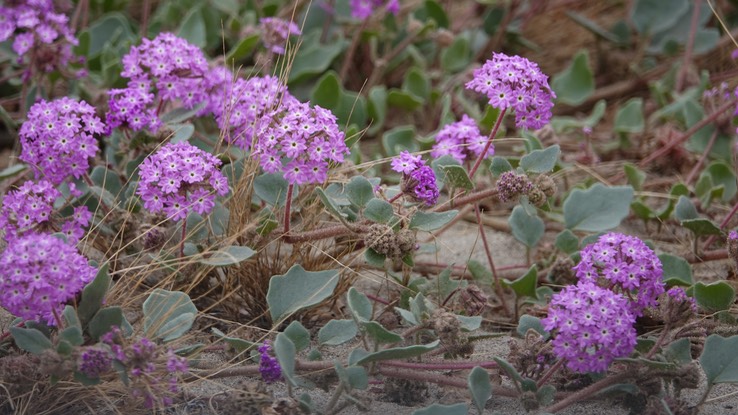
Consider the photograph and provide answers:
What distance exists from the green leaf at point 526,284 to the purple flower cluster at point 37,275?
120cm

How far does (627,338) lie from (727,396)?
1.38 ft

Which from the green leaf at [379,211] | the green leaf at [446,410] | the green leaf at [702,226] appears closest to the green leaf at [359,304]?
the green leaf at [379,211]

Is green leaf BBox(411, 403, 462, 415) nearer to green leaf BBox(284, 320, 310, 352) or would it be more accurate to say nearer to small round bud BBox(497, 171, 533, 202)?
green leaf BBox(284, 320, 310, 352)

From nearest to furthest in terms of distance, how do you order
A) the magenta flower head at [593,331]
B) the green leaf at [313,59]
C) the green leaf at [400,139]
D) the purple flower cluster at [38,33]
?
the magenta flower head at [593,331], the purple flower cluster at [38,33], the green leaf at [400,139], the green leaf at [313,59]

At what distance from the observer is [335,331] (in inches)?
89.3

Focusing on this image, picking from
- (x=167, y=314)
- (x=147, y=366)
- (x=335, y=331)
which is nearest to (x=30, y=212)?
(x=167, y=314)

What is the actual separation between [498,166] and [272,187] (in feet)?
2.02

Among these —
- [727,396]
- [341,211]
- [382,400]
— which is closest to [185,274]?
[341,211]

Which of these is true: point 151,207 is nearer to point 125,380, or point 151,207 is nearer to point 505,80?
point 125,380

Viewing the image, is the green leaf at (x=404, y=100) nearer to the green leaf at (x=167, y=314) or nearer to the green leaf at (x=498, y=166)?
the green leaf at (x=498, y=166)

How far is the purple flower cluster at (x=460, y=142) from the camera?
Answer: 259 cm

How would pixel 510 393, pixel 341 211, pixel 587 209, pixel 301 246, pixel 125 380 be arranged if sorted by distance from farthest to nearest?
1. pixel 587 209
2. pixel 301 246
3. pixel 341 211
4. pixel 510 393
5. pixel 125 380

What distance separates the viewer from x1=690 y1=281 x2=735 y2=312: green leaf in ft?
8.02

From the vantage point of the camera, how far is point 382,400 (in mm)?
2240
